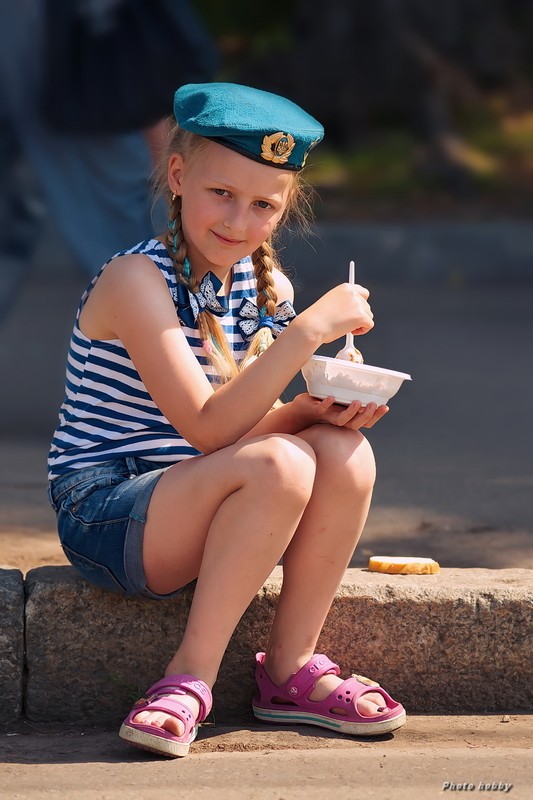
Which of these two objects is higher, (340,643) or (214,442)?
(214,442)

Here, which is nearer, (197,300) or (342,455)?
(342,455)

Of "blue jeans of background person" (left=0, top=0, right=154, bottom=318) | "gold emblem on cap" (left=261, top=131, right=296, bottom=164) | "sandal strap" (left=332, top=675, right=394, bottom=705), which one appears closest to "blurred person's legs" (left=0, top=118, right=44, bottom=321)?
"blue jeans of background person" (left=0, top=0, right=154, bottom=318)

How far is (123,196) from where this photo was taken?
5395mm

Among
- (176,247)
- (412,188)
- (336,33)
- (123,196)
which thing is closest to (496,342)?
(123,196)

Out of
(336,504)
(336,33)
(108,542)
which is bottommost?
(108,542)

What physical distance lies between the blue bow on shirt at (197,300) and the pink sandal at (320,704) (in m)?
0.75

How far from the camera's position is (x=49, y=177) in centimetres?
555

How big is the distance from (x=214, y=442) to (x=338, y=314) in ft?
1.16

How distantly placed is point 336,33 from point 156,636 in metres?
11.1

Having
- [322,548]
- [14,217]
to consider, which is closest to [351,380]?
[322,548]

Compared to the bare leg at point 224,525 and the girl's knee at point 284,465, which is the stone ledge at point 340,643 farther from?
the girl's knee at point 284,465

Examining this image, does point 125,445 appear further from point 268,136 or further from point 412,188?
point 412,188

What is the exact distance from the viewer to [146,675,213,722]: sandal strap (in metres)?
2.48

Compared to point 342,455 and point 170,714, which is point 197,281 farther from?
point 170,714
